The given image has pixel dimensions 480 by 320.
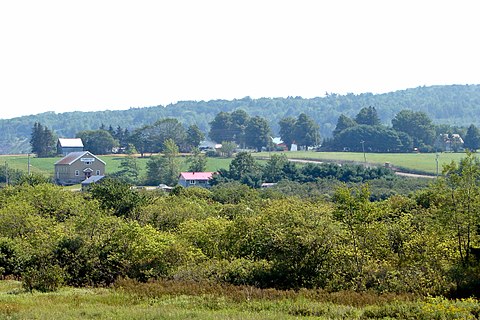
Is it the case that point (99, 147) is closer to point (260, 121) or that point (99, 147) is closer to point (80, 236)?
point (260, 121)

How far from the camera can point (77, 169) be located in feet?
290

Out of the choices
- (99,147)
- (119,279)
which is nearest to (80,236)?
(119,279)

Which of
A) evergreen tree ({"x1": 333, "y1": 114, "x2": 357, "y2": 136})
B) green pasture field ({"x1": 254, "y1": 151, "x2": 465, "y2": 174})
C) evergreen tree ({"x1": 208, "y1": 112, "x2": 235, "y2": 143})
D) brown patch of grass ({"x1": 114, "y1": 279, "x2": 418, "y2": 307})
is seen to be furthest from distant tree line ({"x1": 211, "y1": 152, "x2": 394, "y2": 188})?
brown patch of grass ({"x1": 114, "y1": 279, "x2": 418, "y2": 307})

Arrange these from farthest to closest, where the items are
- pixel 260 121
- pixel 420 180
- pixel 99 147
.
A: pixel 260 121 < pixel 99 147 < pixel 420 180

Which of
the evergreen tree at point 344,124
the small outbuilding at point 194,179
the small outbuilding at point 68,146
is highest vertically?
the evergreen tree at point 344,124

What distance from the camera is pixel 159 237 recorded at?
86.4ft

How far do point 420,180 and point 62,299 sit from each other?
177 ft

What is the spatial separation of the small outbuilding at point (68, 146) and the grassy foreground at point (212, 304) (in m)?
89.9

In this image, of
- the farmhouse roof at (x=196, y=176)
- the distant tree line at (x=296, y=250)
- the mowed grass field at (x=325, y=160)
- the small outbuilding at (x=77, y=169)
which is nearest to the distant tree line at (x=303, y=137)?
the mowed grass field at (x=325, y=160)

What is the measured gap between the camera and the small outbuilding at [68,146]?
111 metres

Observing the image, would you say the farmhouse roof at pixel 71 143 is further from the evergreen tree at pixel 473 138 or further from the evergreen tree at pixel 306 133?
the evergreen tree at pixel 473 138

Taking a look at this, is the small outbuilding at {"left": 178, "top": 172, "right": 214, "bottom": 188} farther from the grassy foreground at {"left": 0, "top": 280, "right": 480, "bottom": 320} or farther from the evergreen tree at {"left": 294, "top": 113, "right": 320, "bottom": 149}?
the grassy foreground at {"left": 0, "top": 280, "right": 480, "bottom": 320}

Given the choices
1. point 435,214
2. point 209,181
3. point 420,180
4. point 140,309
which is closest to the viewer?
point 140,309

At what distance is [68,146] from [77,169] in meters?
24.3
